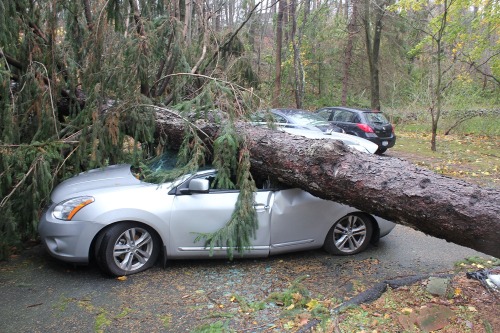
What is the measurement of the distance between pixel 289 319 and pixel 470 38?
1735cm

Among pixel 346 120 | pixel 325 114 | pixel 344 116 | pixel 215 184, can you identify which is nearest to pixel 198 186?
pixel 215 184

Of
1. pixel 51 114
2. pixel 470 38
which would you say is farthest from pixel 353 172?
pixel 470 38

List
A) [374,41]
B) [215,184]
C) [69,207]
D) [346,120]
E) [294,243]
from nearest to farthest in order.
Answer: [69,207], [215,184], [294,243], [346,120], [374,41]

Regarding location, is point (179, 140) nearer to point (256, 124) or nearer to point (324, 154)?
point (256, 124)

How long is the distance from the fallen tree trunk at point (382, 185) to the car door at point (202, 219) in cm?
63

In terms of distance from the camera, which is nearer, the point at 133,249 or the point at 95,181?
the point at 133,249

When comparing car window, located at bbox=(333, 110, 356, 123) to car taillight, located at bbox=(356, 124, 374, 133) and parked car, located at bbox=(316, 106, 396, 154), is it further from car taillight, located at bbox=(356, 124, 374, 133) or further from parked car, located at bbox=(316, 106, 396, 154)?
car taillight, located at bbox=(356, 124, 374, 133)

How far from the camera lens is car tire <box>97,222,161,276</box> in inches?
183

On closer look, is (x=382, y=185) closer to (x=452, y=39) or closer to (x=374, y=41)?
(x=452, y=39)

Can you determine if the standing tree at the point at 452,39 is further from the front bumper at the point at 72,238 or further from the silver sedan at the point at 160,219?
the front bumper at the point at 72,238

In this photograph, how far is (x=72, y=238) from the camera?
4613 mm

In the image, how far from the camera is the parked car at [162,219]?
4.64m

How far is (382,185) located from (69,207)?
3294 millimetres

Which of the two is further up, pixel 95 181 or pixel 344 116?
pixel 95 181
